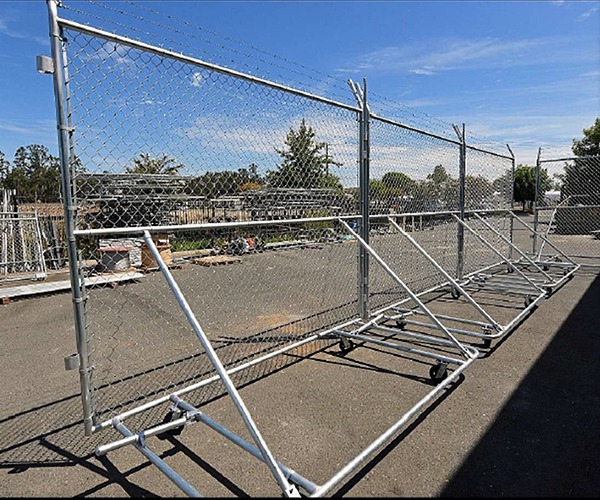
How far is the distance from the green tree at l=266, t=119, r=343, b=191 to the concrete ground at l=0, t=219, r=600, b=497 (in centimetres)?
174

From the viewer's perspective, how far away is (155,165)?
2.65 meters

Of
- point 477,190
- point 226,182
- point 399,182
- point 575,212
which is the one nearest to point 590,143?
point 575,212

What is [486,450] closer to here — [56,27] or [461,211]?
[56,27]

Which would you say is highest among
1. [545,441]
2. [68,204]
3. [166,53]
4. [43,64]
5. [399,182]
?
[166,53]

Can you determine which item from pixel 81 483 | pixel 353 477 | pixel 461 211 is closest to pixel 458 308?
pixel 461 211

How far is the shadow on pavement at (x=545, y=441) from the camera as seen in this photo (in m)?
2.02

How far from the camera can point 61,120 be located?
84.0 inches

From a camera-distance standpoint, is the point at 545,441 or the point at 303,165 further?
the point at 303,165

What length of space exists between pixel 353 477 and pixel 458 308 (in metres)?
3.82

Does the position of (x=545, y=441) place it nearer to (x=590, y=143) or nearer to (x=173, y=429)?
(x=173, y=429)

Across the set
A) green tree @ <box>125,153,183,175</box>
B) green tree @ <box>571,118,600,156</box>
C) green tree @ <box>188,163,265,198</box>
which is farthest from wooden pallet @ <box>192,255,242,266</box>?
green tree @ <box>571,118,600,156</box>

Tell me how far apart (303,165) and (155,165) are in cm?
161

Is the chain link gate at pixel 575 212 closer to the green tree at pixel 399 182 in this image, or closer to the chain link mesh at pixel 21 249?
the green tree at pixel 399 182

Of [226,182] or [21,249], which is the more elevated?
[226,182]
